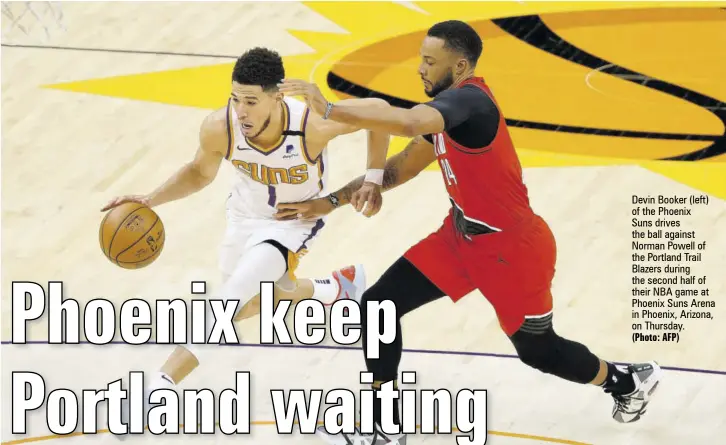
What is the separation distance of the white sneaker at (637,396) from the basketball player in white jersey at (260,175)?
1.56m

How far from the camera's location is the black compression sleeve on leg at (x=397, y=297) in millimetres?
5930

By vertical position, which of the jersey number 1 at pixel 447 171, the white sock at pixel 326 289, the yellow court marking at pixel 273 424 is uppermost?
the jersey number 1 at pixel 447 171

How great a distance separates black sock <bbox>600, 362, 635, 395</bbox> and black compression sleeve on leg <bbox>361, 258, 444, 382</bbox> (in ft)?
3.19

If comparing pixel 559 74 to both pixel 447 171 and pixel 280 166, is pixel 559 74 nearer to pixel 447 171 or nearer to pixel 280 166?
pixel 280 166

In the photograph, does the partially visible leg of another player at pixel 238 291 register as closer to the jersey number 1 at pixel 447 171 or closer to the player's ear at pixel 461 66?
the jersey number 1 at pixel 447 171

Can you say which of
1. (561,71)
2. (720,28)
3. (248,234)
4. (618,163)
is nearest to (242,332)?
(248,234)

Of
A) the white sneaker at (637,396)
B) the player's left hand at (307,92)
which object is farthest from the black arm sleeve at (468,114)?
the white sneaker at (637,396)

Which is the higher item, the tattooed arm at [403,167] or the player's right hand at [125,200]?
the tattooed arm at [403,167]

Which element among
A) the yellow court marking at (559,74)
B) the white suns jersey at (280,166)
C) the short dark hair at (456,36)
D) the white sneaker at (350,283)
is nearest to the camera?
the short dark hair at (456,36)

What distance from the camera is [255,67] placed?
585cm

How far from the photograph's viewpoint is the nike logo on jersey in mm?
6383

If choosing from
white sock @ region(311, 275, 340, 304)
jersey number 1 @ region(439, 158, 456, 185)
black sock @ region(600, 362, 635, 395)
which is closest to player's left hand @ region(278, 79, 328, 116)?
jersey number 1 @ region(439, 158, 456, 185)

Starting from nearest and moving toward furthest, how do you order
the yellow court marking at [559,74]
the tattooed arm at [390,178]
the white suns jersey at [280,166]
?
the tattooed arm at [390,178] → the white suns jersey at [280,166] → the yellow court marking at [559,74]

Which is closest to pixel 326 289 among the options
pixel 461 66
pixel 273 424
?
pixel 273 424
